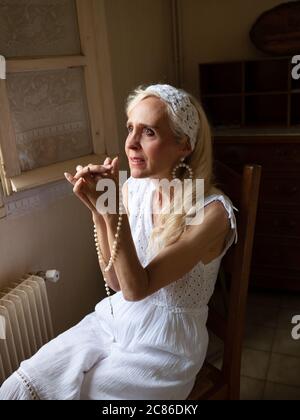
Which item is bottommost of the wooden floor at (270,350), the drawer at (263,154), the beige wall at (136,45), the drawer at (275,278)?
the wooden floor at (270,350)

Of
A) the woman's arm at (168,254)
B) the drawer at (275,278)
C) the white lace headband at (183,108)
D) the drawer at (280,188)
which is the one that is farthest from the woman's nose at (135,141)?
the drawer at (275,278)

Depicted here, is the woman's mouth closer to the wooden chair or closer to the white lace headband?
the white lace headband

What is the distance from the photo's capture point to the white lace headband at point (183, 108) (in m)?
1.00

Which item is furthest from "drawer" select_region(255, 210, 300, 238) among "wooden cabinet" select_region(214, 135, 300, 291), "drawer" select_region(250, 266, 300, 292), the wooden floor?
the wooden floor

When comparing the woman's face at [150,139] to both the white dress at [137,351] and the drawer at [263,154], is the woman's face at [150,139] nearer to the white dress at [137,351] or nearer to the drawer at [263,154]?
the white dress at [137,351]

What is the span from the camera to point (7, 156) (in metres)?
1.33

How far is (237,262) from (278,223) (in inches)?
45.6

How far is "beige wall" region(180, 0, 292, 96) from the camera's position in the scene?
2.25 m

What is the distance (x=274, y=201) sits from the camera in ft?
7.06

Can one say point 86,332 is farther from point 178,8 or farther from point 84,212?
point 178,8

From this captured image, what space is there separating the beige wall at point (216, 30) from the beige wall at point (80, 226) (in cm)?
18

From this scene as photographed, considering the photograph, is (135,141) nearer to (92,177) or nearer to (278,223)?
(92,177)


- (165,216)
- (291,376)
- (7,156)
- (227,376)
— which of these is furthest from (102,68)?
(291,376)
